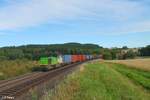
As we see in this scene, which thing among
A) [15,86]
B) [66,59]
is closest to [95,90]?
[15,86]

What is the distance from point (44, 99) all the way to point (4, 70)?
31703 millimetres

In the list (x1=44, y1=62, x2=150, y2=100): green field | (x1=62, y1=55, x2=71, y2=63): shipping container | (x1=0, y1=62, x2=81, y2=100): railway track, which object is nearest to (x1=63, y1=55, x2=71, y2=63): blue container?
(x1=62, y1=55, x2=71, y2=63): shipping container

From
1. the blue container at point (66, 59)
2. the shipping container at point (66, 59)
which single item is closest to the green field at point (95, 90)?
the shipping container at point (66, 59)

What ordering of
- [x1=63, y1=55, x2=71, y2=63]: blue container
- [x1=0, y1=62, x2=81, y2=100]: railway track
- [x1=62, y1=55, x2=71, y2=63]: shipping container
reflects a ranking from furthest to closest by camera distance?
1. [x1=63, y1=55, x2=71, y2=63]: blue container
2. [x1=62, y1=55, x2=71, y2=63]: shipping container
3. [x1=0, y1=62, x2=81, y2=100]: railway track

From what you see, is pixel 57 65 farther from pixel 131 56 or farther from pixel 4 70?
pixel 131 56

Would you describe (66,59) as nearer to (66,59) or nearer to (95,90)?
(66,59)

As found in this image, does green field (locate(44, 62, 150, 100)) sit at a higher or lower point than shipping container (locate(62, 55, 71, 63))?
lower

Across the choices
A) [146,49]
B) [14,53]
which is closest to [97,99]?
[14,53]

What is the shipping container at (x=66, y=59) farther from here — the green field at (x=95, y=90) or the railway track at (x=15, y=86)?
the green field at (x=95, y=90)

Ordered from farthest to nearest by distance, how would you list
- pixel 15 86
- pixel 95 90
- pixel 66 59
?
pixel 66 59, pixel 15 86, pixel 95 90

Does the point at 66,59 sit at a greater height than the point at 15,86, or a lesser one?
greater

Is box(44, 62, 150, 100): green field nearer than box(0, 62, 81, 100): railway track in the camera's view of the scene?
Yes

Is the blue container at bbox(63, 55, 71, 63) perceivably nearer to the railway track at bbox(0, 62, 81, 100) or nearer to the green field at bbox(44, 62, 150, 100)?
the railway track at bbox(0, 62, 81, 100)

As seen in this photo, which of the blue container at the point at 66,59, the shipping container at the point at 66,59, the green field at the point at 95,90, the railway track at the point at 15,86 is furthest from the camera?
the blue container at the point at 66,59
